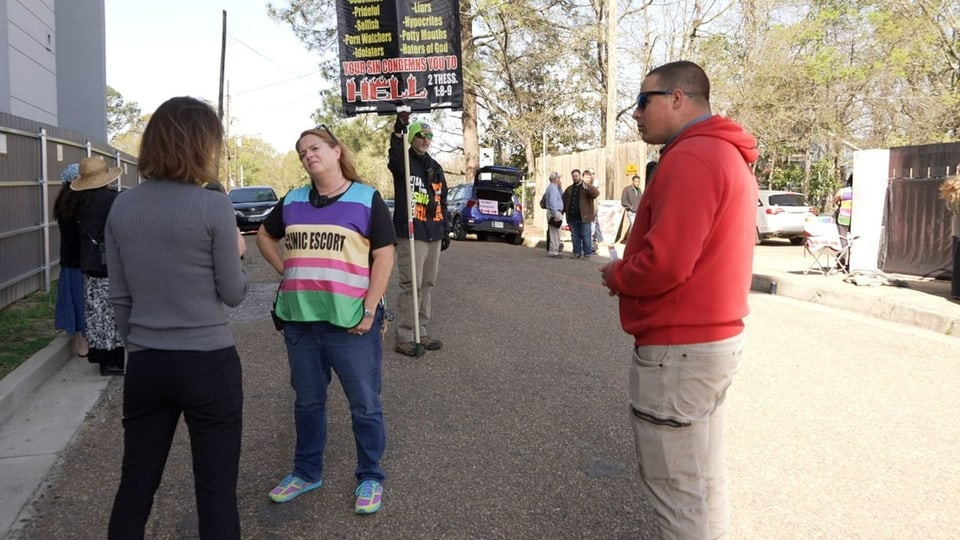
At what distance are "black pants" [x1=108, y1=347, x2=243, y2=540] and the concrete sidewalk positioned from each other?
1301 millimetres

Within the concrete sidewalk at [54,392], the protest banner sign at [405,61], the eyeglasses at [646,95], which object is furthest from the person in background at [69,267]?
the eyeglasses at [646,95]

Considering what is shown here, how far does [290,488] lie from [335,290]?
1056 mm

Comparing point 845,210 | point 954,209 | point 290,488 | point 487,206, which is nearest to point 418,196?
point 290,488

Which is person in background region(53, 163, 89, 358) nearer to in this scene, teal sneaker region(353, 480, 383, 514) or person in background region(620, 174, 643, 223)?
teal sneaker region(353, 480, 383, 514)

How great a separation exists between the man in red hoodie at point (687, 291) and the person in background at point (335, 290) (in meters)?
1.37

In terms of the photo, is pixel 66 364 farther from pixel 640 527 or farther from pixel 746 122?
pixel 746 122

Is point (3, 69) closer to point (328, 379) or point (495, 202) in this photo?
point (328, 379)

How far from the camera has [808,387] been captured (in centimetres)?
588

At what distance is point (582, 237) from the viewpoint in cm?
1591

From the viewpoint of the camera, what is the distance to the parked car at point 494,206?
20.7 m

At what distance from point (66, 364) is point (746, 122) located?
26518mm

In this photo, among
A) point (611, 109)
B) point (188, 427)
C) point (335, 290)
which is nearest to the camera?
point (188, 427)

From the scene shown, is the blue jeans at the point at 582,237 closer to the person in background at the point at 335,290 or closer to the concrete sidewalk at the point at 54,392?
the concrete sidewalk at the point at 54,392

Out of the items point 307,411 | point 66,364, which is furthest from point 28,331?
point 307,411
